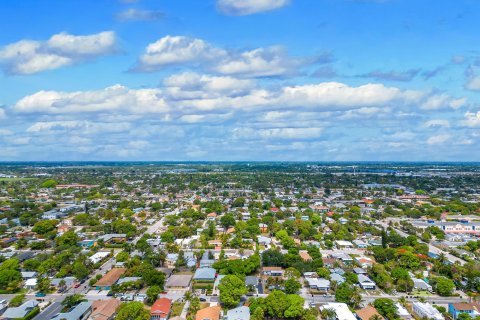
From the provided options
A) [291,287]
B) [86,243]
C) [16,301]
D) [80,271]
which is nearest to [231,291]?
[291,287]

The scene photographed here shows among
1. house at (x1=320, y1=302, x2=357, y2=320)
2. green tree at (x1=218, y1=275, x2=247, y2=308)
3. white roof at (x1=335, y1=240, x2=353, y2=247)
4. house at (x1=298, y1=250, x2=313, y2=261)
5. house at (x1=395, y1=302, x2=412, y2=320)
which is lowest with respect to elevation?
house at (x1=395, y1=302, x2=412, y2=320)

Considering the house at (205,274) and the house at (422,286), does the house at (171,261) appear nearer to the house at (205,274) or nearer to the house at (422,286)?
the house at (205,274)

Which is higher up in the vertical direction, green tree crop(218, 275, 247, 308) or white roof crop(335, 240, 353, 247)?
green tree crop(218, 275, 247, 308)

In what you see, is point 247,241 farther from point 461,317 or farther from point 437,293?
point 461,317

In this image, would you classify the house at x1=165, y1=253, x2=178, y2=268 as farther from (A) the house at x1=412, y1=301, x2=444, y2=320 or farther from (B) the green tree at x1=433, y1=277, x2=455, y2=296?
(B) the green tree at x1=433, y1=277, x2=455, y2=296

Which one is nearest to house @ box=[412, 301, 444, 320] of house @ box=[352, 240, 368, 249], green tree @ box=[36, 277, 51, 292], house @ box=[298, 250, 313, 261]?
house @ box=[298, 250, 313, 261]

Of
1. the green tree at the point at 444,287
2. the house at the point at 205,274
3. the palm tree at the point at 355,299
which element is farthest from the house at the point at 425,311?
the house at the point at 205,274
